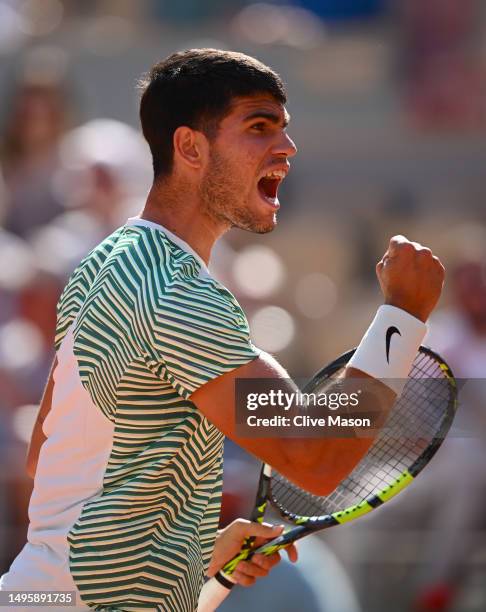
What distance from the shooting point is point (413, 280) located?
302 cm

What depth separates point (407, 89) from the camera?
29.4 feet

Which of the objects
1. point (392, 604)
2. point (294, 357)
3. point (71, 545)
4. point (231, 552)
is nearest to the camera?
point (71, 545)

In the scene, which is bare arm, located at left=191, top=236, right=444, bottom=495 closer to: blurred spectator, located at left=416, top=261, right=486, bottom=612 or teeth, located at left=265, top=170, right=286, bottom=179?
teeth, located at left=265, top=170, right=286, bottom=179

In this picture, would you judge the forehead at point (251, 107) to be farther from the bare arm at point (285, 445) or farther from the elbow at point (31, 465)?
the elbow at point (31, 465)

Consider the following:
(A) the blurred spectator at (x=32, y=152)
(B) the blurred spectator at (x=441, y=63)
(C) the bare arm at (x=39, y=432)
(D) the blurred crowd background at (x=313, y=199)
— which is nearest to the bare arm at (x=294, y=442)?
(C) the bare arm at (x=39, y=432)

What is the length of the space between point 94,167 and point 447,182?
2536 mm

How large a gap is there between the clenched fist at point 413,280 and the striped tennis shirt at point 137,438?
0.33 metres

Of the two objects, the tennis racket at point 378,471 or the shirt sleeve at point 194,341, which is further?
the tennis racket at point 378,471

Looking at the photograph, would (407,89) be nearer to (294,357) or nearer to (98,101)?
(98,101)

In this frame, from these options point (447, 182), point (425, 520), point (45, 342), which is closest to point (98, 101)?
point (447, 182)

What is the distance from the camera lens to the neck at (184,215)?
3170 millimetres

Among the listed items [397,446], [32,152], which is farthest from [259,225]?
[32,152]

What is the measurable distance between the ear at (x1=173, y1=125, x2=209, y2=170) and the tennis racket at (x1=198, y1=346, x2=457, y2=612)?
59 centimetres

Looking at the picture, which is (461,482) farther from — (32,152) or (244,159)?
(244,159)
